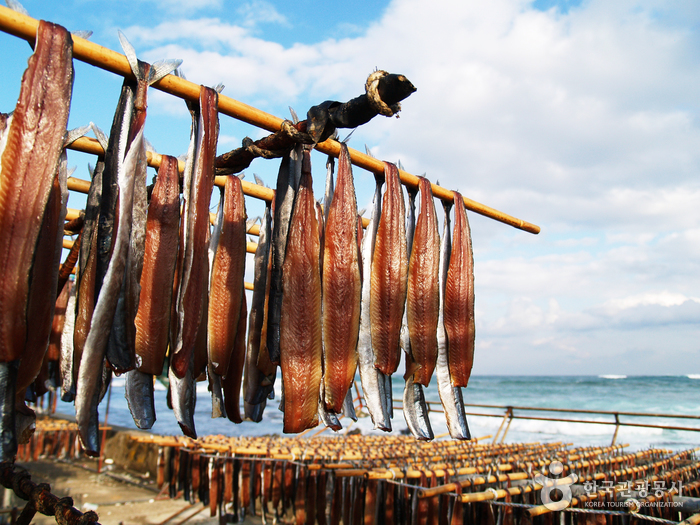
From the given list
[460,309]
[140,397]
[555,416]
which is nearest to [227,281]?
[140,397]

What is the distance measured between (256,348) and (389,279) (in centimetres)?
82

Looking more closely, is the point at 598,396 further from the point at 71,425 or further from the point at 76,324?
the point at 76,324

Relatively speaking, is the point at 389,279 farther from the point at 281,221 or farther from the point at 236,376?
the point at 236,376

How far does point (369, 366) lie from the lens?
246 centimetres

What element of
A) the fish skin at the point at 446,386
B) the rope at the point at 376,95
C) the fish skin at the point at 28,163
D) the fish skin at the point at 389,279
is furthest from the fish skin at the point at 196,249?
the fish skin at the point at 446,386

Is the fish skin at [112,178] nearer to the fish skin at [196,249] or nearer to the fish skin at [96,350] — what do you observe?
the fish skin at [96,350]

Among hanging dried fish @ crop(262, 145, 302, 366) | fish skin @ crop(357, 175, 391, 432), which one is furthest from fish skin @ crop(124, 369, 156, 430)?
fish skin @ crop(357, 175, 391, 432)

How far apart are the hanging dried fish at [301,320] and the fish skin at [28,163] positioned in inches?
39.6

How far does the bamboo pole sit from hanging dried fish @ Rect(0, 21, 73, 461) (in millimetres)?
64

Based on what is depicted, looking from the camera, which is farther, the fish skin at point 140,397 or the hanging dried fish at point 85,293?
the fish skin at point 140,397

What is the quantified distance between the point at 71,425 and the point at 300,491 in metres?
10.6

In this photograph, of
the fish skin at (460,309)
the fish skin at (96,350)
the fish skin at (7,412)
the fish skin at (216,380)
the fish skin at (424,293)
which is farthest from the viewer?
the fish skin at (460,309)

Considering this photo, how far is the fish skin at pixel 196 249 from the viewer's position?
1827mm

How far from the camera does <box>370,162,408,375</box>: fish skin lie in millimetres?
2449
